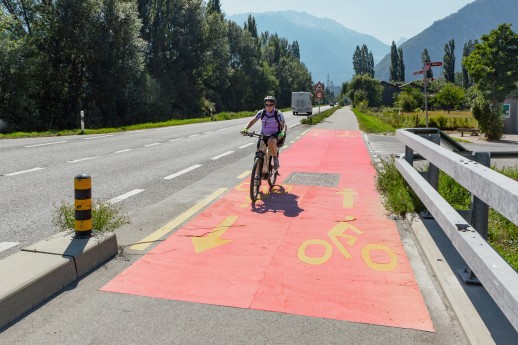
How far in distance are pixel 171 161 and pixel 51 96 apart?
96.0 feet

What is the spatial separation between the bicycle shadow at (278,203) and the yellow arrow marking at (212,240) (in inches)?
41.6

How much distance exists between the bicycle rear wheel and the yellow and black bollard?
309cm

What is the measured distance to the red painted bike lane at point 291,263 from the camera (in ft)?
12.1

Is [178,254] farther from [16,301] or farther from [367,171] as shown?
[367,171]

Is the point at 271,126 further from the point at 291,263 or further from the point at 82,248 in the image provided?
the point at 82,248

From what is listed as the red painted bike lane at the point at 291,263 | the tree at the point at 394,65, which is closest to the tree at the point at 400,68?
the tree at the point at 394,65

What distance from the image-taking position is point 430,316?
11.4 ft

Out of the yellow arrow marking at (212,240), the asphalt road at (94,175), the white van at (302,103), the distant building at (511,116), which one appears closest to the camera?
the yellow arrow marking at (212,240)

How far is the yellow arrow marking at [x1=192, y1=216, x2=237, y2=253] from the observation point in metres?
5.10

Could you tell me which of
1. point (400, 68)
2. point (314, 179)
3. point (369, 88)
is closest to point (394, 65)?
point (400, 68)

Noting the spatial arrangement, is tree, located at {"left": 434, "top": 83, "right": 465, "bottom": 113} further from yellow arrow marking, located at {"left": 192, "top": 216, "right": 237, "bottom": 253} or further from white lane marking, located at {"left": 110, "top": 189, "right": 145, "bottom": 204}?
yellow arrow marking, located at {"left": 192, "top": 216, "right": 237, "bottom": 253}

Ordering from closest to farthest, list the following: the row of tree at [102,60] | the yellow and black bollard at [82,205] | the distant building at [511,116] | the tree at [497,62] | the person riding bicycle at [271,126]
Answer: the yellow and black bollard at [82,205]
the person riding bicycle at [271,126]
the row of tree at [102,60]
the distant building at [511,116]
the tree at [497,62]

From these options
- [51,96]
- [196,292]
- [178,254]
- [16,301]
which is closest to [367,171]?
[178,254]

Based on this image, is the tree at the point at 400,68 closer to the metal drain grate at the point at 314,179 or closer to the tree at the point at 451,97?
the tree at the point at 451,97
